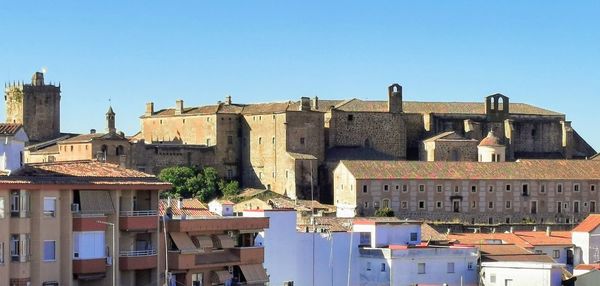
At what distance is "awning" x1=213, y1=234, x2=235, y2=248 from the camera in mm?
39656

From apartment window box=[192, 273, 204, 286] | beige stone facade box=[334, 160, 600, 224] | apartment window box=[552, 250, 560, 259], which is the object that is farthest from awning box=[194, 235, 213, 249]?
beige stone facade box=[334, 160, 600, 224]

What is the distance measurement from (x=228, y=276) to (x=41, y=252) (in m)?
6.96

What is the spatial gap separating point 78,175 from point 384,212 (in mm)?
44278

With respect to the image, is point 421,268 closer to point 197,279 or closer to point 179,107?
point 197,279

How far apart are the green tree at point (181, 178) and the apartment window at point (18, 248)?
160ft

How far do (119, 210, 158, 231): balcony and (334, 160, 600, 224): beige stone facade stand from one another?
139 ft

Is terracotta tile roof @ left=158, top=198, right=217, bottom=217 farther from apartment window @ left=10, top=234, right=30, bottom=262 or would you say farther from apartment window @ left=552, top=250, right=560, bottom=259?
apartment window @ left=552, top=250, right=560, bottom=259

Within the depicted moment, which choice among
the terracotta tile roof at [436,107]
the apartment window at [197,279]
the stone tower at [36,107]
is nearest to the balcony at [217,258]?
the apartment window at [197,279]

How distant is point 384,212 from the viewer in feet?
258

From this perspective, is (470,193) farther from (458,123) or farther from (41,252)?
(41,252)

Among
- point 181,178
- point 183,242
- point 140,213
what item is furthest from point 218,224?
point 181,178

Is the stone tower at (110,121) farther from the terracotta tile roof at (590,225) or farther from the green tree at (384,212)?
the terracotta tile roof at (590,225)

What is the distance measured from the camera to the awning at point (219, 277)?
39.1 meters

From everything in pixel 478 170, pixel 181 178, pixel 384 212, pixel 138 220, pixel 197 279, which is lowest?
pixel 384 212
